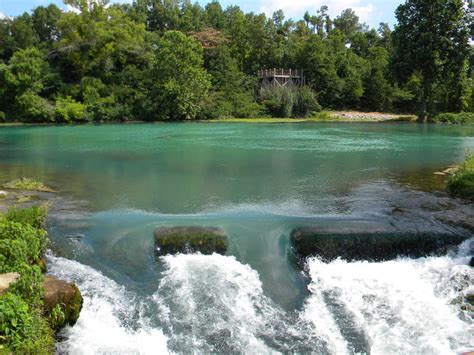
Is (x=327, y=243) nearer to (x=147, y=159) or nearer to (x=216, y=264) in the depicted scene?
(x=216, y=264)

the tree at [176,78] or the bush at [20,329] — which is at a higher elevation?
the tree at [176,78]

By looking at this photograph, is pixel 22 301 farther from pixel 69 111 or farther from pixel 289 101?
pixel 289 101

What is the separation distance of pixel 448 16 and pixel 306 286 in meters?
51.4

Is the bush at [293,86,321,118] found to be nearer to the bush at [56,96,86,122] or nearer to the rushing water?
the bush at [56,96,86,122]

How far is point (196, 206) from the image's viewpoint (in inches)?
549

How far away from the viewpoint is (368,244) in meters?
10.6

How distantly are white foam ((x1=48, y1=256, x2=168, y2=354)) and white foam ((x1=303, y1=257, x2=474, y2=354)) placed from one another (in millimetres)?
2793

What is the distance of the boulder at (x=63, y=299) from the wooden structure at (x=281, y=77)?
62404 millimetres

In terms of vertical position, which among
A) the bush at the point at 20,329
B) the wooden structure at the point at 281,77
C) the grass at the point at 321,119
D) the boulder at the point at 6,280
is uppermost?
the wooden structure at the point at 281,77

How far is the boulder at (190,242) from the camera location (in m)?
10.3

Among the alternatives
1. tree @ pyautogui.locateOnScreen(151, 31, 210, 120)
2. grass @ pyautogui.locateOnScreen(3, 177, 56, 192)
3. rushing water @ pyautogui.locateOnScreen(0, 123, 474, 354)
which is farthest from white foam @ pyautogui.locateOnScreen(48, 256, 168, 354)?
tree @ pyautogui.locateOnScreen(151, 31, 210, 120)

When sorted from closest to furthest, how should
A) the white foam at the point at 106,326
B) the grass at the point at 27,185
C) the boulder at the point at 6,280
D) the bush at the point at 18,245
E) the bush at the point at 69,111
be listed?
the boulder at the point at 6,280 < the white foam at the point at 106,326 < the bush at the point at 18,245 < the grass at the point at 27,185 < the bush at the point at 69,111

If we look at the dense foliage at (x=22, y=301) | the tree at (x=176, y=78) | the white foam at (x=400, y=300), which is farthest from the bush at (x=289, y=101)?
the dense foliage at (x=22, y=301)

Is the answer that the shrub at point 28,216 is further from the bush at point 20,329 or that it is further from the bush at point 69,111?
the bush at point 69,111
